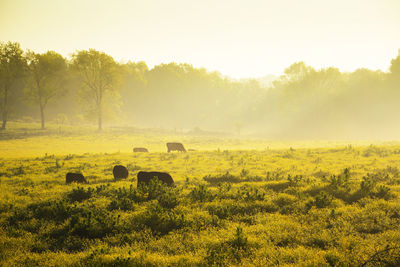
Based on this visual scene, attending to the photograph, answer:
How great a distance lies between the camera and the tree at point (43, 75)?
167 feet

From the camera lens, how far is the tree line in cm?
5372

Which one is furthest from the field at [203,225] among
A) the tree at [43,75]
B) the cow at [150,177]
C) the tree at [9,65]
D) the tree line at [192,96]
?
the tree line at [192,96]

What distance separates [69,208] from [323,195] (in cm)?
914

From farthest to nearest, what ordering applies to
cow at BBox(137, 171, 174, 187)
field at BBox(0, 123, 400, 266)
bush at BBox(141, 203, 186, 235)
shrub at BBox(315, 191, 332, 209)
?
cow at BBox(137, 171, 174, 187) < shrub at BBox(315, 191, 332, 209) < bush at BBox(141, 203, 186, 235) < field at BBox(0, 123, 400, 266)

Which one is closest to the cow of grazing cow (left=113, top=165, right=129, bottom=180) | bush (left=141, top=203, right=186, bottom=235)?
grazing cow (left=113, top=165, right=129, bottom=180)

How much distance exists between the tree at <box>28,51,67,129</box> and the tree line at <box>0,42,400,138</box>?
19 cm

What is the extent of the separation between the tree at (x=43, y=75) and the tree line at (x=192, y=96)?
19cm

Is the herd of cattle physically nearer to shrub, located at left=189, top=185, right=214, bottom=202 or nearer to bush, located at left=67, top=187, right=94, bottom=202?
shrub, located at left=189, top=185, right=214, bottom=202

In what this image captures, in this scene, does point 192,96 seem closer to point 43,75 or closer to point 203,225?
point 43,75

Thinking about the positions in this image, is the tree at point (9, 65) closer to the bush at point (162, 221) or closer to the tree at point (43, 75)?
the tree at point (43, 75)

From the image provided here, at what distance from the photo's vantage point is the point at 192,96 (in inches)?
4326

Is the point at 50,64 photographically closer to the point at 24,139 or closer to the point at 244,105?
the point at 24,139

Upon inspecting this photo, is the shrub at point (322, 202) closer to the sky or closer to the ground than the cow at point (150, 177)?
closer to the ground

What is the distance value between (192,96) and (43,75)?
2578 inches
